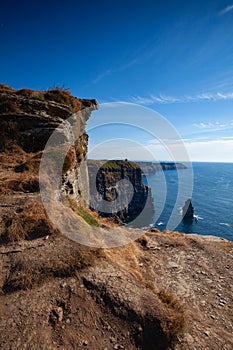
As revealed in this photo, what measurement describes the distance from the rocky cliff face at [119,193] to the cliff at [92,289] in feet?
187

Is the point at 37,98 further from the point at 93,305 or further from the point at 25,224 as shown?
the point at 93,305

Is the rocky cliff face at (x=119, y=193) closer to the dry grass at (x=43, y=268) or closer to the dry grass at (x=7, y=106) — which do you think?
the dry grass at (x=7, y=106)

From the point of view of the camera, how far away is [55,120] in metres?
15.3

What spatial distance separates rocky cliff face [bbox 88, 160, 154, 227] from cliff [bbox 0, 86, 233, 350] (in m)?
57.1

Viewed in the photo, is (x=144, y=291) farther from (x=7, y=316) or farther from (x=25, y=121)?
(x=25, y=121)

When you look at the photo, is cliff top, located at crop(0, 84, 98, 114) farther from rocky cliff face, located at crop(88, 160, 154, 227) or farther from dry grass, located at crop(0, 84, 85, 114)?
rocky cliff face, located at crop(88, 160, 154, 227)

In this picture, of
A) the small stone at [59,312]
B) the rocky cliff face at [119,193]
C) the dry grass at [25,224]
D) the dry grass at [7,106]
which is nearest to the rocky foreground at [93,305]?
the small stone at [59,312]

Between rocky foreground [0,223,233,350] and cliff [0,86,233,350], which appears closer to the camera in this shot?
rocky foreground [0,223,233,350]

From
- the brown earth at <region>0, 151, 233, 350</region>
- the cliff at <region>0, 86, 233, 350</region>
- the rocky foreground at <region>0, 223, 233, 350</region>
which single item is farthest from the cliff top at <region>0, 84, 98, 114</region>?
the rocky foreground at <region>0, 223, 233, 350</region>

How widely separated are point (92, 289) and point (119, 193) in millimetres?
75081

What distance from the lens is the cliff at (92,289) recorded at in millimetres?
5289

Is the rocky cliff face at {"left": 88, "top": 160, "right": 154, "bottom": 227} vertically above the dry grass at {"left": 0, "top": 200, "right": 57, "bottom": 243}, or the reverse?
the dry grass at {"left": 0, "top": 200, "right": 57, "bottom": 243}

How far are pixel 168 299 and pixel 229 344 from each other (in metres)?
2.04

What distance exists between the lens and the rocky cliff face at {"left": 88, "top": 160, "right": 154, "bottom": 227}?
7416cm
